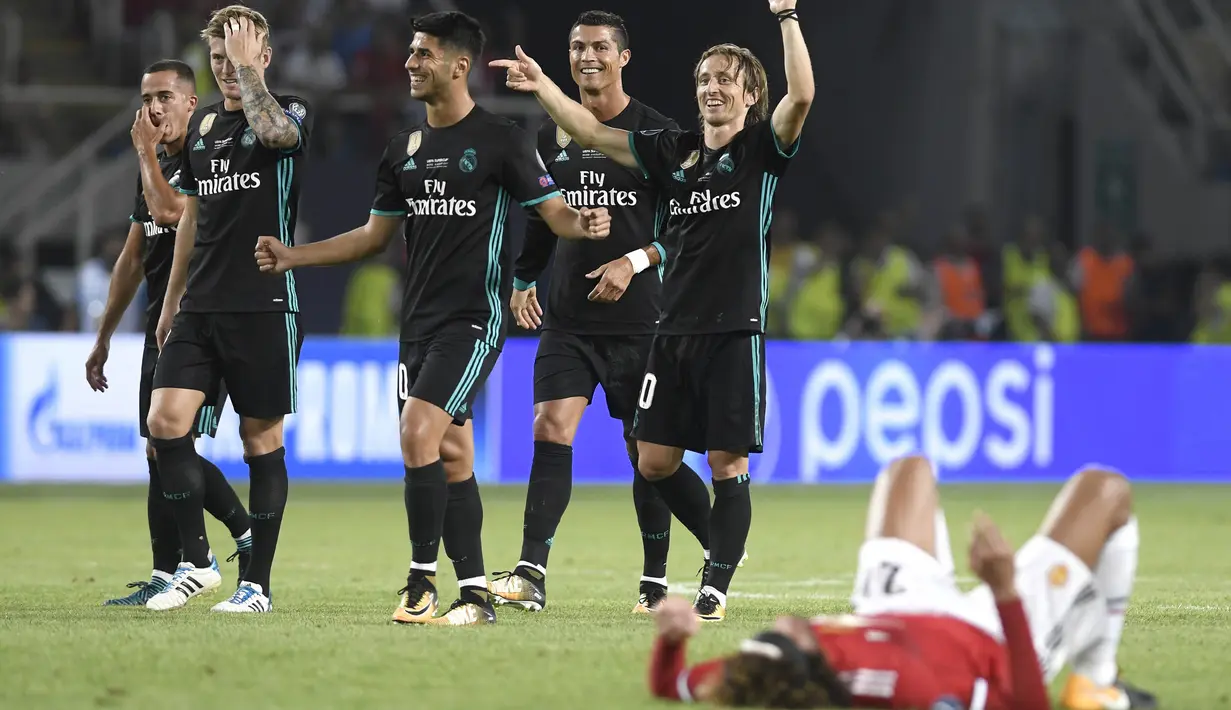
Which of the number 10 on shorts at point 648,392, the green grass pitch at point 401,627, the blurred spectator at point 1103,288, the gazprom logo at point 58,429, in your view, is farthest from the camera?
the blurred spectator at point 1103,288

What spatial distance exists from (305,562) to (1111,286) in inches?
521

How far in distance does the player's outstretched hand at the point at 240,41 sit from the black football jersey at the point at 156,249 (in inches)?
42.1

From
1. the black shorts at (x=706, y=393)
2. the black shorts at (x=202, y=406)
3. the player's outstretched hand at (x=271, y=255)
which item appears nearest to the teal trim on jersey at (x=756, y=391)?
the black shorts at (x=706, y=393)

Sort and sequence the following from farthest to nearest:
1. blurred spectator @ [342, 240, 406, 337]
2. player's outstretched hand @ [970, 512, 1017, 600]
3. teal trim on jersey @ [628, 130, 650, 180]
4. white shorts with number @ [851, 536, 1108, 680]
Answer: blurred spectator @ [342, 240, 406, 337] → teal trim on jersey @ [628, 130, 650, 180] → white shorts with number @ [851, 536, 1108, 680] → player's outstretched hand @ [970, 512, 1017, 600]

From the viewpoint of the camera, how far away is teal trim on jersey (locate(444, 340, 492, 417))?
714 cm

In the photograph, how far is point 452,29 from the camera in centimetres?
Answer: 725

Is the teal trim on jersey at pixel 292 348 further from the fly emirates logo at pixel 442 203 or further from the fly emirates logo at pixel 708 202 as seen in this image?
the fly emirates logo at pixel 708 202

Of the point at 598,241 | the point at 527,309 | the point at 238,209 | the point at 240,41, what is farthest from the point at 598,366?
the point at 240,41

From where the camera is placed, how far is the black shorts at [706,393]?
7.40m

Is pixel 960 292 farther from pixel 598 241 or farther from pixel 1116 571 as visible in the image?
pixel 1116 571

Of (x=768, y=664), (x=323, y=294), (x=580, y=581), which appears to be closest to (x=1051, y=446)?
(x=323, y=294)

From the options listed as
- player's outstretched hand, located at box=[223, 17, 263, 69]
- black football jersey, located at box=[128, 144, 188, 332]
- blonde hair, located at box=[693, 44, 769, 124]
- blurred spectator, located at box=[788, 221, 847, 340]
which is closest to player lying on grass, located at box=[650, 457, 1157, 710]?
blonde hair, located at box=[693, 44, 769, 124]

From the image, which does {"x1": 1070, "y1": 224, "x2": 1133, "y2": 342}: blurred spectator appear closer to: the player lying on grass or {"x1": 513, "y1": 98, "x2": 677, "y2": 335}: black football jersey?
{"x1": 513, "y1": 98, "x2": 677, "y2": 335}: black football jersey

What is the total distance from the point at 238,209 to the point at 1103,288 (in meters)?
15.3
